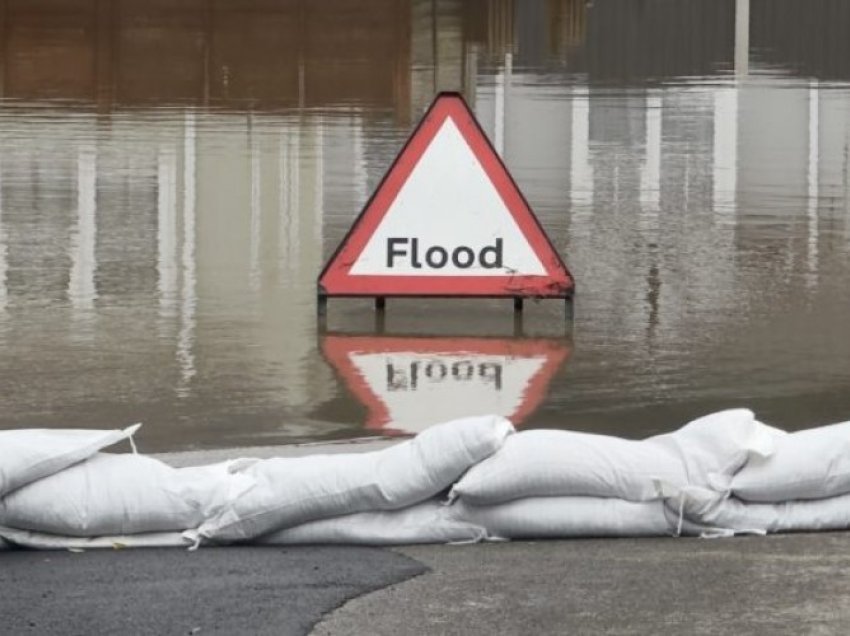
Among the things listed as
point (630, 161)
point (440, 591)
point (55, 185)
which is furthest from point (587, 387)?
point (630, 161)

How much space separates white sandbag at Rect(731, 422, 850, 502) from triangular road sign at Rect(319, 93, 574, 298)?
4.00 m

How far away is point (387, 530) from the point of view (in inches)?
292

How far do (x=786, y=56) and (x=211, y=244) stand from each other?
15182 mm

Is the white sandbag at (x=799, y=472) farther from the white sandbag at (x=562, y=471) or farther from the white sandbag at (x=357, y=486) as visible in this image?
the white sandbag at (x=357, y=486)

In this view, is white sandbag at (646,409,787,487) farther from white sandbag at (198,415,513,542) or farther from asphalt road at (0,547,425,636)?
asphalt road at (0,547,425,636)

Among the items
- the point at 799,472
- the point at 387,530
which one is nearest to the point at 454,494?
the point at 387,530

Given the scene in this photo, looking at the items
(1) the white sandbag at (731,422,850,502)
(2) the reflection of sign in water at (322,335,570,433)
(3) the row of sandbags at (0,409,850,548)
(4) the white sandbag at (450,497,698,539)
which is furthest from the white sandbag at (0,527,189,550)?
(2) the reflection of sign in water at (322,335,570,433)

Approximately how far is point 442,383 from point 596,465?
2954mm

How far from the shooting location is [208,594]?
6.70 meters

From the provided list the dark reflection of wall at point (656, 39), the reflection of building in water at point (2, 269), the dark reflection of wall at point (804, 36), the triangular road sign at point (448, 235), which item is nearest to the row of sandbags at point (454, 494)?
the triangular road sign at point (448, 235)

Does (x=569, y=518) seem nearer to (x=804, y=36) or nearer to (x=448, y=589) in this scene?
(x=448, y=589)

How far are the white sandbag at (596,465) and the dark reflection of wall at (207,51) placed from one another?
14340mm

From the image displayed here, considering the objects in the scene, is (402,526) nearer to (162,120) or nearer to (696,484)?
(696,484)

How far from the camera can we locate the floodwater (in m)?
10.1
